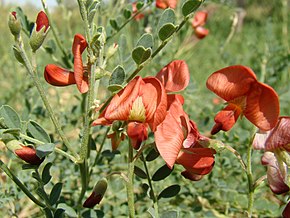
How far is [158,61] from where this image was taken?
1680 mm

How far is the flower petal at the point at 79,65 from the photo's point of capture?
76 cm

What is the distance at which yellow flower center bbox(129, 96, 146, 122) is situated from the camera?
708mm

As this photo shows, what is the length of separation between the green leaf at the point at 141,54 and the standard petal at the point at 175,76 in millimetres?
64

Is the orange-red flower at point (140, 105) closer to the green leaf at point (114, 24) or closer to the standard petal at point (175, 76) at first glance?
the standard petal at point (175, 76)

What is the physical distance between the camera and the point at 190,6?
768 mm

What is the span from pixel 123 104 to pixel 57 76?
13 cm

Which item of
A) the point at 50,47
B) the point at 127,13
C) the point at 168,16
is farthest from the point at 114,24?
the point at 168,16

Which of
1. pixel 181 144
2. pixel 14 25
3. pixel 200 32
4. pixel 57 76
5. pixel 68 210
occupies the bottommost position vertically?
pixel 200 32

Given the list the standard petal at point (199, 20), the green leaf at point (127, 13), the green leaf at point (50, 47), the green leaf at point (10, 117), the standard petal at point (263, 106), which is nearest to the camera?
the standard petal at point (263, 106)

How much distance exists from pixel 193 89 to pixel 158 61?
0.33 m

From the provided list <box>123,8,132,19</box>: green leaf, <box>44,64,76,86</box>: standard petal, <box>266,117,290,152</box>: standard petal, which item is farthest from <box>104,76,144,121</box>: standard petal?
<box>123,8,132,19</box>: green leaf

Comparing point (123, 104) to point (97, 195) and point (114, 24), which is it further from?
point (114, 24)

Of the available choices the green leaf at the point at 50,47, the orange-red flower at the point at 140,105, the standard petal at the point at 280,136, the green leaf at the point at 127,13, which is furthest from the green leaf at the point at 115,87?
the green leaf at the point at 50,47

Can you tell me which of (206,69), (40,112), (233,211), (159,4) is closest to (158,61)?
(159,4)
